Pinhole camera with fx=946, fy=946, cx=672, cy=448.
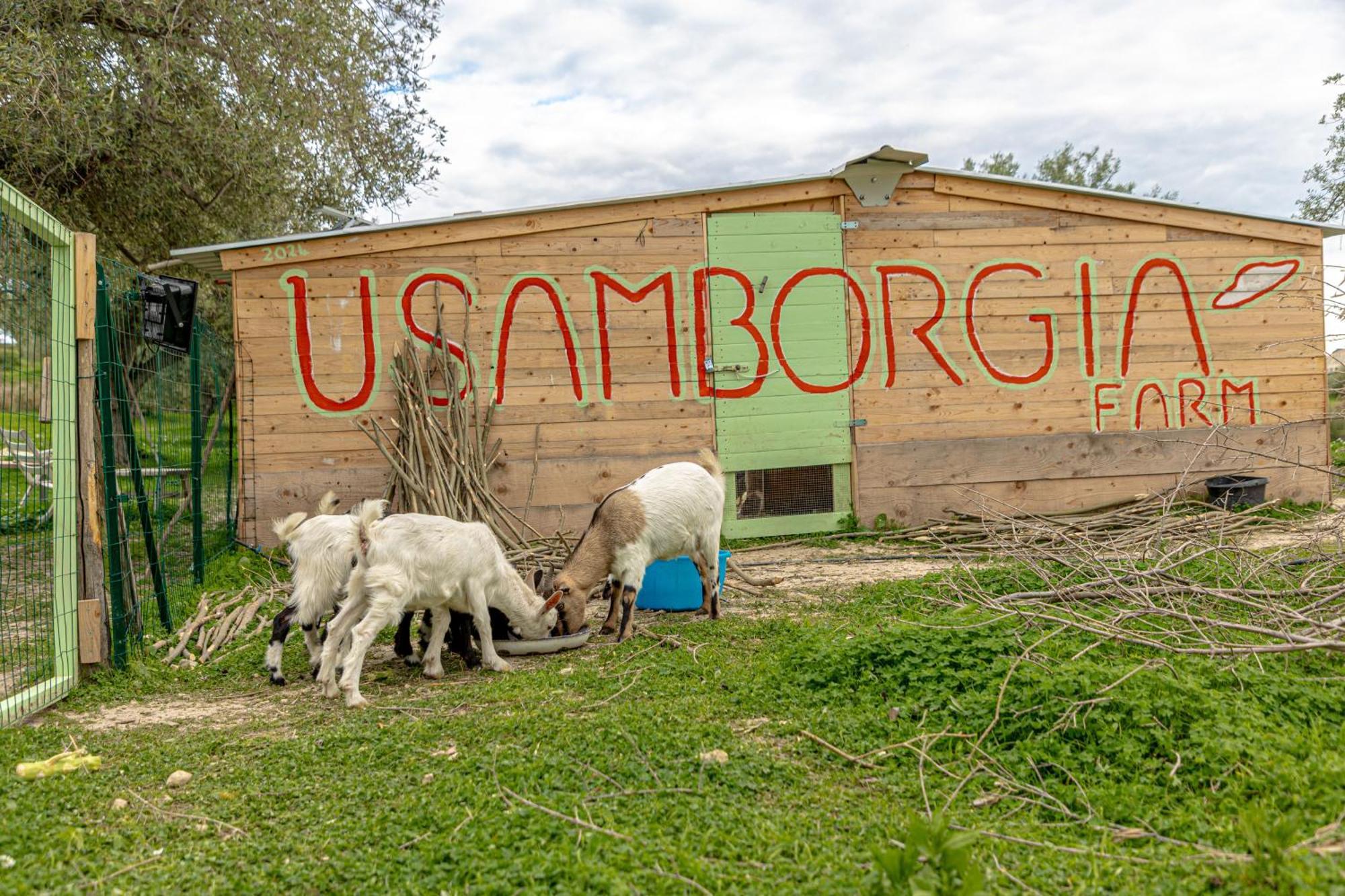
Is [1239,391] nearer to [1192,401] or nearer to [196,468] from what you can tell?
[1192,401]

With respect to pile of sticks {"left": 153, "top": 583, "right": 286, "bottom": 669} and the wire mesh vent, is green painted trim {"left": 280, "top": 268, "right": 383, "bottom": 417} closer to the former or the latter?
pile of sticks {"left": 153, "top": 583, "right": 286, "bottom": 669}

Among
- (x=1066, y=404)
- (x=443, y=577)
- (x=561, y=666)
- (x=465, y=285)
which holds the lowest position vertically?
(x=561, y=666)

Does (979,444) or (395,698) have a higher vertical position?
(979,444)

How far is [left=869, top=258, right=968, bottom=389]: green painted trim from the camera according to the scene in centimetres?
1042

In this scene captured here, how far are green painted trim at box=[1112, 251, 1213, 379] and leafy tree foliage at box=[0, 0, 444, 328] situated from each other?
962 centimetres

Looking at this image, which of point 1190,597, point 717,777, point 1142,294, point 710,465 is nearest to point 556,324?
point 710,465

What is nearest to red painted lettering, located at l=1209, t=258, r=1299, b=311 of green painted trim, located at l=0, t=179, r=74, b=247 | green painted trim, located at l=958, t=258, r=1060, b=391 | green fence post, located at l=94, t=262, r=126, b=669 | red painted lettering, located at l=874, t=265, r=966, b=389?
green painted trim, located at l=958, t=258, r=1060, b=391

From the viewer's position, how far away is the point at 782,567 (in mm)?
8875

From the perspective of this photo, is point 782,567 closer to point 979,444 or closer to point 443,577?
point 979,444

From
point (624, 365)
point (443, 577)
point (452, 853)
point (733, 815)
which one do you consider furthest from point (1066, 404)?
point (452, 853)

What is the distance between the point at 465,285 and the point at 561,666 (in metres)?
5.08

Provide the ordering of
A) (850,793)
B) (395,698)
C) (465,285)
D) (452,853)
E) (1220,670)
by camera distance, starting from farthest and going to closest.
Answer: (465,285)
(395,698)
(1220,670)
(850,793)
(452,853)

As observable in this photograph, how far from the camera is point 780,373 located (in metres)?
10.2

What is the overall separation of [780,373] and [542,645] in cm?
510
